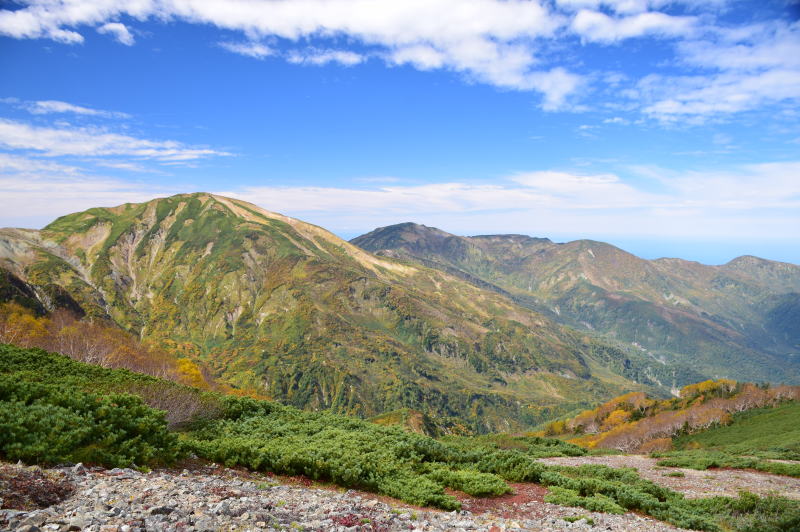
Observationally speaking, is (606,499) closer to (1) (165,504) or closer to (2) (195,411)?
(1) (165,504)

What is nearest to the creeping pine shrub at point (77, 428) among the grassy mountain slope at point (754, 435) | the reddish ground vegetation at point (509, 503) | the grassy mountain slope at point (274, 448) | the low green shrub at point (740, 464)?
the grassy mountain slope at point (274, 448)

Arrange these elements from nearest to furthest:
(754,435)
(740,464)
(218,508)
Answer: (218,508) → (740,464) → (754,435)

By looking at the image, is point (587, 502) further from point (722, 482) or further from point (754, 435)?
point (754, 435)

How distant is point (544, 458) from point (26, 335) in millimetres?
70796

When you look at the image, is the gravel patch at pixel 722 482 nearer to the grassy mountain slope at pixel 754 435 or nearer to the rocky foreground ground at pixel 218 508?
the rocky foreground ground at pixel 218 508

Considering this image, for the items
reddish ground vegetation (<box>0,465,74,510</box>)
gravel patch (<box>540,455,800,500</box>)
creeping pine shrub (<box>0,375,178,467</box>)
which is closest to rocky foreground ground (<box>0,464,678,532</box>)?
reddish ground vegetation (<box>0,465,74,510</box>)

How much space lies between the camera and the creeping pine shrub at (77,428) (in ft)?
42.3

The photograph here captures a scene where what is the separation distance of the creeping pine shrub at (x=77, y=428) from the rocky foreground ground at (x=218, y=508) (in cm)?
89

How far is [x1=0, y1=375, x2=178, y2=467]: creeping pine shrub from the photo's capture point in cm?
1288

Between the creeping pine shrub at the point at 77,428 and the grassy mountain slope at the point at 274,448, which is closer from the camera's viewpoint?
the creeping pine shrub at the point at 77,428

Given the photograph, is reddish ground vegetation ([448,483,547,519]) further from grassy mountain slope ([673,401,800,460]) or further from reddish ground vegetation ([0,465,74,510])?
grassy mountain slope ([673,401,800,460])

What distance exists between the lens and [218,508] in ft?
37.4

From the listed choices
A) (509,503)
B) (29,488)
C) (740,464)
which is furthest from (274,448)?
(740,464)

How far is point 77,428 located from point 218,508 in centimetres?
667
